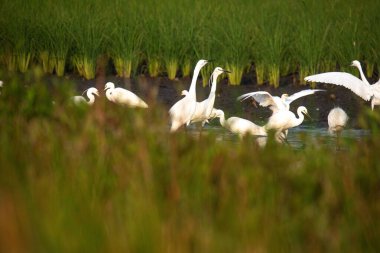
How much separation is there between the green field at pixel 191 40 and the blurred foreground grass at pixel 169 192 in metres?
9.94

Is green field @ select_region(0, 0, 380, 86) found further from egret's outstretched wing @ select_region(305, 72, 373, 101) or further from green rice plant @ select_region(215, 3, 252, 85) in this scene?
egret's outstretched wing @ select_region(305, 72, 373, 101)

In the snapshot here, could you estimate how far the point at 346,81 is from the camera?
1346 centimetres

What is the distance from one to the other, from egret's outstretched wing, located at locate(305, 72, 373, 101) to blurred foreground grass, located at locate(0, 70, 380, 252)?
7.33 meters

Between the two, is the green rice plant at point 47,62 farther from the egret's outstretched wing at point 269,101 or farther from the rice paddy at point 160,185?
the rice paddy at point 160,185

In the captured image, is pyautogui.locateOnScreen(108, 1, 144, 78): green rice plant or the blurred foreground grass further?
pyautogui.locateOnScreen(108, 1, 144, 78): green rice plant

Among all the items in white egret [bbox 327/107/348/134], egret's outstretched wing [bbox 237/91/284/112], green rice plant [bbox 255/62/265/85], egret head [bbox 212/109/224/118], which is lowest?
white egret [bbox 327/107/348/134]

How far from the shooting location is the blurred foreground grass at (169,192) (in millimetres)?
3889

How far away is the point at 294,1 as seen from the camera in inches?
778

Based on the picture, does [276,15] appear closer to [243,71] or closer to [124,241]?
[243,71]

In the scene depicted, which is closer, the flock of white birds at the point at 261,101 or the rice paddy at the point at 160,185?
the rice paddy at the point at 160,185

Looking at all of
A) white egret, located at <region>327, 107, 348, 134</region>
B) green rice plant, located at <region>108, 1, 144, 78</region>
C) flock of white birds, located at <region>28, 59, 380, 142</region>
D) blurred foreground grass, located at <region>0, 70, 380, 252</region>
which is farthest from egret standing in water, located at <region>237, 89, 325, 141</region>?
blurred foreground grass, located at <region>0, 70, 380, 252</region>

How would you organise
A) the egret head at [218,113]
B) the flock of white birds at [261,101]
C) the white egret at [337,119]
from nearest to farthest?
the flock of white birds at [261,101], the white egret at [337,119], the egret head at [218,113]

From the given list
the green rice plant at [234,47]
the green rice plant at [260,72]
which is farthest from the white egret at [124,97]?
the green rice plant at [260,72]

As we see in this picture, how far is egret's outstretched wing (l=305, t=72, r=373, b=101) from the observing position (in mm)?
13391
